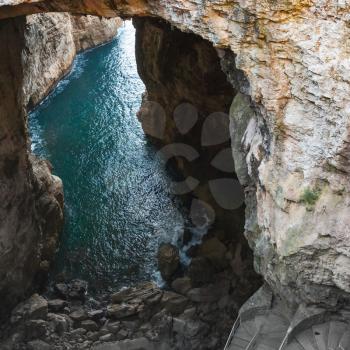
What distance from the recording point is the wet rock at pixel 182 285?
1253 centimetres

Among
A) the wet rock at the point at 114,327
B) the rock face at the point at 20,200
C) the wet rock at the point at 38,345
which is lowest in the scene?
the wet rock at the point at 38,345

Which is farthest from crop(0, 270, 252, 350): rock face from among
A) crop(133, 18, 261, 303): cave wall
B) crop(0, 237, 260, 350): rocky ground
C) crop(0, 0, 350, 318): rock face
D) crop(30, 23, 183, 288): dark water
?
crop(0, 0, 350, 318): rock face

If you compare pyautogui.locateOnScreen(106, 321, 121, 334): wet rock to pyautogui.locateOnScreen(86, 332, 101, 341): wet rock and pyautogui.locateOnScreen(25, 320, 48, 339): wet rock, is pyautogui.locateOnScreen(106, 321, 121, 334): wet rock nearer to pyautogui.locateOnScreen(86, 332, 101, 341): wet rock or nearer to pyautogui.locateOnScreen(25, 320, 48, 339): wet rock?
Answer: pyautogui.locateOnScreen(86, 332, 101, 341): wet rock

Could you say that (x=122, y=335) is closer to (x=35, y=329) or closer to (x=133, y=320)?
(x=133, y=320)

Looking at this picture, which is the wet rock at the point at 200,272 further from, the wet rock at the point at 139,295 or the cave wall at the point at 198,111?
the wet rock at the point at 139,295

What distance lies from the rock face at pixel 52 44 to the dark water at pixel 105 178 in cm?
79

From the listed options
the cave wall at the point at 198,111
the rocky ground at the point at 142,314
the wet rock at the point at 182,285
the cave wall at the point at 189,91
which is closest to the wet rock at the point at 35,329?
the rocky ground at the point at 142,314

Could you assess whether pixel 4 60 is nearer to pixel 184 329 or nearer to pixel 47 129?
pixel 184 329

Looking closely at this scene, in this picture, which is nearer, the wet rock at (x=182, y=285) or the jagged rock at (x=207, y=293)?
the jagged rock at (x=207, y=293)

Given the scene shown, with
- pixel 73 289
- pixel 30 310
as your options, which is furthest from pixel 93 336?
pixel 73 289

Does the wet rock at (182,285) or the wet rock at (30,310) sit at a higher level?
the wet rock at (182,285)

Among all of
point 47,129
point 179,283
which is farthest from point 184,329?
point 47,129

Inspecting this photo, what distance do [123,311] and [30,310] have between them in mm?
2206

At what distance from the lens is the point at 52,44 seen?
26.0 m
